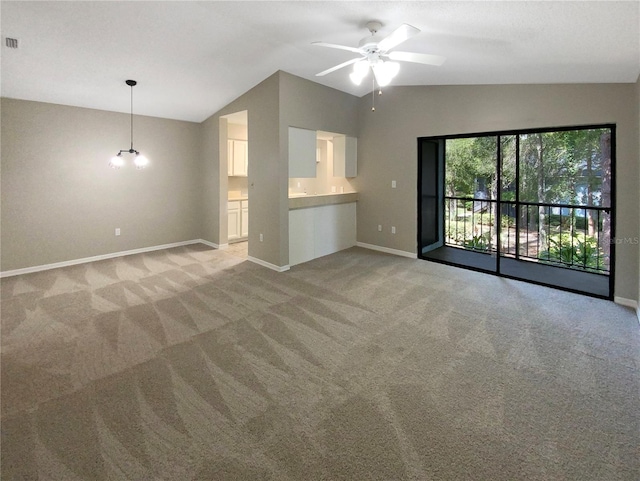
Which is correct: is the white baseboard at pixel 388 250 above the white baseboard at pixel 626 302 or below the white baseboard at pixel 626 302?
above

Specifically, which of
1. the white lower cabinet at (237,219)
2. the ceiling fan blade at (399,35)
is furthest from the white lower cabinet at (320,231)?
the ceiling fan blade at (399,35)

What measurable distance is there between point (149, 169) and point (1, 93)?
220cm

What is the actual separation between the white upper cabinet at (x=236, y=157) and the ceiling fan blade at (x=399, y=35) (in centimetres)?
461

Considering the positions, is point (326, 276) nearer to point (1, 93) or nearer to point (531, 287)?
point (531, 287)

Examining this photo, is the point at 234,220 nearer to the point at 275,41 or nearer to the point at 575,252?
the point at 275,41

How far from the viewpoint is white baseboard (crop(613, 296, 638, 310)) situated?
378 centimetres

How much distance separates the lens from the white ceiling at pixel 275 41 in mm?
2713

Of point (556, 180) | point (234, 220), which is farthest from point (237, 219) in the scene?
point (556, 180)

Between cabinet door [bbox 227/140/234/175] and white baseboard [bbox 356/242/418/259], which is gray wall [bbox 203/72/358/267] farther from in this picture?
white baseboard [bbox 356/242/418/259]

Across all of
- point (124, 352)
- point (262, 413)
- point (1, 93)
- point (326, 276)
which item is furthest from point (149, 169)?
point (262, 413)

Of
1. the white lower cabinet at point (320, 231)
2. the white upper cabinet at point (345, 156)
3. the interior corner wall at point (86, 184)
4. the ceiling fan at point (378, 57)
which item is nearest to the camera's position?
the ceiling fan at point (378, 57)

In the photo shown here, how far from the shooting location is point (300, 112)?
17.5 feet

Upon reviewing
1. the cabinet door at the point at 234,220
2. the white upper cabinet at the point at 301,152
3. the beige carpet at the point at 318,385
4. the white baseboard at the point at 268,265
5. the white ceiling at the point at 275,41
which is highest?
the white ceiling at the point at 275,41

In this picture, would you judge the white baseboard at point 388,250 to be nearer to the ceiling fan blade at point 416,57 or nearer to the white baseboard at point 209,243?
the white baseboard at point 209,243
